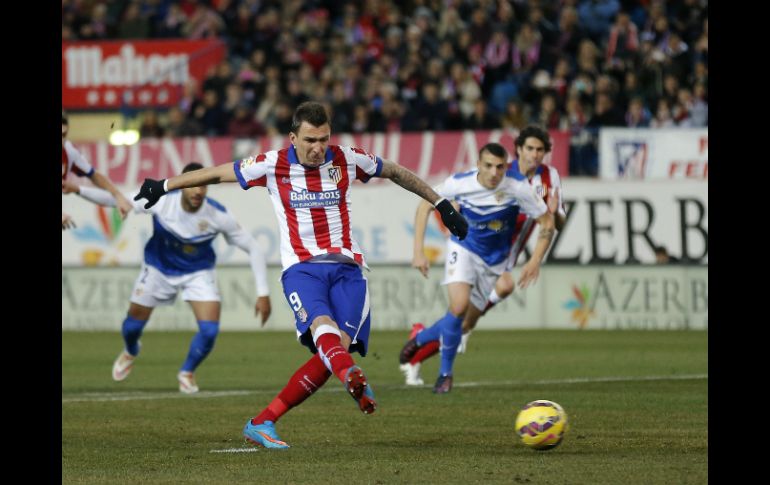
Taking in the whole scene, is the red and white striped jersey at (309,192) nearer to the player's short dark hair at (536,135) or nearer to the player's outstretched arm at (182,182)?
the player's outstretched arm at (182,182)

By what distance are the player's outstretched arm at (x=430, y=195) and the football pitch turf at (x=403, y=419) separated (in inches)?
53.3

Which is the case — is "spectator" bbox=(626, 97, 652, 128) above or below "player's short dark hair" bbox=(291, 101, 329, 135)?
above

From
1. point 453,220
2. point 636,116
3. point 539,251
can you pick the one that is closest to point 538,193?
point 539,251

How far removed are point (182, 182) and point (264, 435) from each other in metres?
1.62

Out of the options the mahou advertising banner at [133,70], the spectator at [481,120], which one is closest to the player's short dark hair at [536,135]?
the spectator at [481,120]

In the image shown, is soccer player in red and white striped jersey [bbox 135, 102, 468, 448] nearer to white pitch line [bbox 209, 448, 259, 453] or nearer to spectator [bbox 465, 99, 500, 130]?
white pitch line [bbox 209, 448, 259, 453]

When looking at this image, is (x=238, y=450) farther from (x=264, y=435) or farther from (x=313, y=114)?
(x=313, y=114)

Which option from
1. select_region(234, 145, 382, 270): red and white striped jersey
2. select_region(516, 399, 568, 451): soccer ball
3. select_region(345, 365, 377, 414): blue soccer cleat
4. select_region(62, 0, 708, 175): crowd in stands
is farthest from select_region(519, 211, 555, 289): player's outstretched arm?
select_region(62, 0, 708, 175): crowd in stands

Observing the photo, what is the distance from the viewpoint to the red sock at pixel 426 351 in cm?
1367

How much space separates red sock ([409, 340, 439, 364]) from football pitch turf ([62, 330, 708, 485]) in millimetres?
351

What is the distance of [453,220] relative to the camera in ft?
29.5

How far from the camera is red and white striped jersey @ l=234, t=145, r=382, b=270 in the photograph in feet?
29.9

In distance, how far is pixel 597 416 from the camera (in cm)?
1080

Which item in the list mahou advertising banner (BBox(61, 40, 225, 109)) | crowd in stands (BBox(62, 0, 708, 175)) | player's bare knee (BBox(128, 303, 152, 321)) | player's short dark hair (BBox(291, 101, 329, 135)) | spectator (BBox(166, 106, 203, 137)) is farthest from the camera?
mahou advertising banner (BBox(61, 40, 225, 109))
